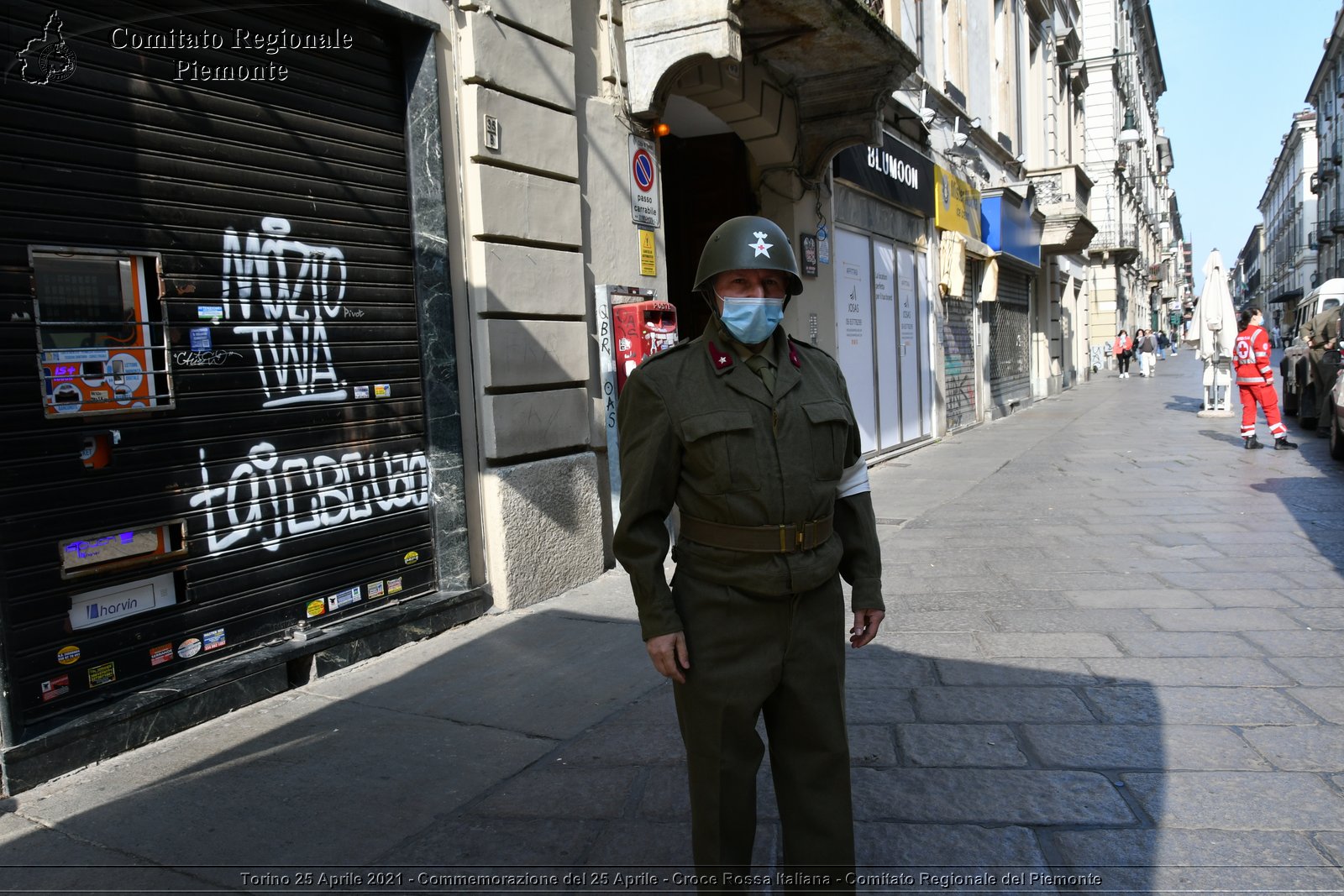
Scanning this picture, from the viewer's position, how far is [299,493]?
4.80 m

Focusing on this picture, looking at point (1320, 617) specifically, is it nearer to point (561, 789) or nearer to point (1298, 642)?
point (1298, 642)

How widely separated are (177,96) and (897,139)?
1113cm

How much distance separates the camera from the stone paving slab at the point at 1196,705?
3.79 meters

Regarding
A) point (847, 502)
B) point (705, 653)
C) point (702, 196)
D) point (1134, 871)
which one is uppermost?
point (702, 196)

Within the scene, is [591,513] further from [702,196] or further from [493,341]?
[702,196]

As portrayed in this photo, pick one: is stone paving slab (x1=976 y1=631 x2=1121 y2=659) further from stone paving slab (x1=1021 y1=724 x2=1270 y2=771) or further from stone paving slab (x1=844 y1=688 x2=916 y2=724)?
stone paving slab (x1=1021 y1=724 x2=1270 y2=771)

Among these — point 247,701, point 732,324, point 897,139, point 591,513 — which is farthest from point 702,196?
point 732,324

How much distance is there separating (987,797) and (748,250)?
6.68 ft

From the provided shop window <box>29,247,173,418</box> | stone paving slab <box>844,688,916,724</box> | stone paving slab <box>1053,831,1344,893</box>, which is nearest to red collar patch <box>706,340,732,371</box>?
stone paving slab <box>1053,831,1344,893</box>

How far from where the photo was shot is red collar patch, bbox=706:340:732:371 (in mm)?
2414

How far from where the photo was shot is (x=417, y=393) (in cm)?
555

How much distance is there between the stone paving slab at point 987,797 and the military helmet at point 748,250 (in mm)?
1782

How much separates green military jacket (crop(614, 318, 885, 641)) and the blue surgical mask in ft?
0.18

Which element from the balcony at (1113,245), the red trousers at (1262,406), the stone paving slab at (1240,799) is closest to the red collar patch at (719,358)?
the stone paving slab at (1240,799)
